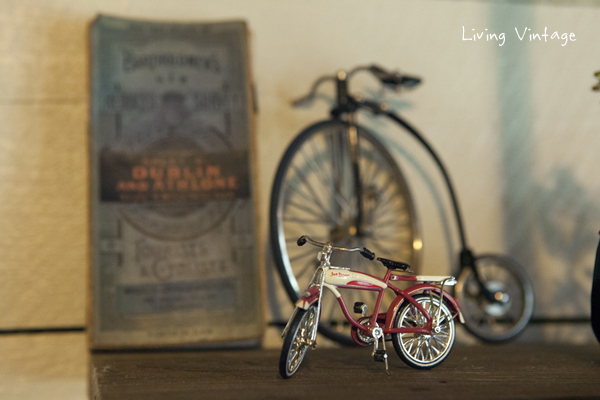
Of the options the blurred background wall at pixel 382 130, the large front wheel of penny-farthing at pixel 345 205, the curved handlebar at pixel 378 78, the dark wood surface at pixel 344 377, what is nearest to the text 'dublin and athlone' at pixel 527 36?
the blurred background wall at pixel 382 130

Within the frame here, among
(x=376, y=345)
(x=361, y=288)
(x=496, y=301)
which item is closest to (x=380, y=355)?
(x=376, y=345)

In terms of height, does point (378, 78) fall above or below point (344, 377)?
above

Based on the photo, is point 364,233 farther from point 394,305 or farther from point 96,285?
point 96,285

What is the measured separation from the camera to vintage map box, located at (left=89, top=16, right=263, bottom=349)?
1325mm

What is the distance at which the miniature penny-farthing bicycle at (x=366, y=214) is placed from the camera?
1.44m

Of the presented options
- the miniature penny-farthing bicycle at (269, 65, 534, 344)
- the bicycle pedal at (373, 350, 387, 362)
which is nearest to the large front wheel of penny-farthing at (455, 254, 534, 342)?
the miniature penny-farthing bicycle at (269, 65, 534, 344)

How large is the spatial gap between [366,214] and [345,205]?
0.27 feet

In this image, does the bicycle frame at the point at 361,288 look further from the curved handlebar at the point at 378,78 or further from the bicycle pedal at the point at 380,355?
the curved handlebar at the point at 378,78

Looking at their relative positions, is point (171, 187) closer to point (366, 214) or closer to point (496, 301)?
point (366, 214)

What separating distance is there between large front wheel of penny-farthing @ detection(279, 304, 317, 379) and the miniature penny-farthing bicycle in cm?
54

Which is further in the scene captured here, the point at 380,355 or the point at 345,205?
the point at 345,205

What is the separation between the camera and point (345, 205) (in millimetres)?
1478

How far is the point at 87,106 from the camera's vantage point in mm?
1376

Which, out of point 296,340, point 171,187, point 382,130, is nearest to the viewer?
point 296,340
